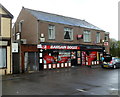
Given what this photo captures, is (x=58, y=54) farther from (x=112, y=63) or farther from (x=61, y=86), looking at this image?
(x=61, y=86)

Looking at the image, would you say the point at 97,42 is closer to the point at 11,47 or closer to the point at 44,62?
the point at 44,62

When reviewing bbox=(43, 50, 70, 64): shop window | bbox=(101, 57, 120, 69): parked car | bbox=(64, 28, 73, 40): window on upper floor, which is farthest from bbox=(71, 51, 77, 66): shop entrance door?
bbox=(101, 57, 120, 69): parked car

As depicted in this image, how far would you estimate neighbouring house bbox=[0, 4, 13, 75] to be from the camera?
53.3ft

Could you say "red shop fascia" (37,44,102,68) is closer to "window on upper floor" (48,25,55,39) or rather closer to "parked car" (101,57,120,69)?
"window on upper floor" (48,25,55,39)

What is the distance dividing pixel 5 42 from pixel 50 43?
20.2 feet

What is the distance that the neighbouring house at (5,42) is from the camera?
1625 centimetres

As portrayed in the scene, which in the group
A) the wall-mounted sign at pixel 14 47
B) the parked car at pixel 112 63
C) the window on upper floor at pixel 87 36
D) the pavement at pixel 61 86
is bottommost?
the pavement at pixel 61 86

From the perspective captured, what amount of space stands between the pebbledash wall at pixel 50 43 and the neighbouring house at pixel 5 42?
1.33m

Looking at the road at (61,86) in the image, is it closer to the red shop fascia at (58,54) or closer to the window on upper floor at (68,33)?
the red shop fascia at (58,54)

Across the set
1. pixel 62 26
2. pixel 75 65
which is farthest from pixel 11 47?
pixel 75 65

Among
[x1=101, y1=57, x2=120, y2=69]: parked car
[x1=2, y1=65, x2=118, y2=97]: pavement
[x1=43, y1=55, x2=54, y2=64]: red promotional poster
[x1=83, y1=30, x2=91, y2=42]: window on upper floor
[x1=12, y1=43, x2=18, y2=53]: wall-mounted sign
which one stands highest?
[x1=83, y1=30, x2=91, y2=42]: window on upper floor

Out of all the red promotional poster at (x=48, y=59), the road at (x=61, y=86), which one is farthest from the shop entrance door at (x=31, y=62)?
the road at (x=61, y=86)

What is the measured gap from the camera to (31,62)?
18.7 m

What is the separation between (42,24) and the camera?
2034 cm
